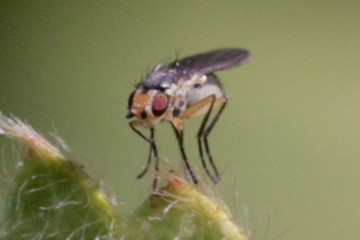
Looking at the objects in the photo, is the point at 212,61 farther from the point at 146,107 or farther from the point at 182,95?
the point at 146,107

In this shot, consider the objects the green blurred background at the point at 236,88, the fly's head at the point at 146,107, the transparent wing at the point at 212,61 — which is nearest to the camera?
the fly's head at the point at 146,107

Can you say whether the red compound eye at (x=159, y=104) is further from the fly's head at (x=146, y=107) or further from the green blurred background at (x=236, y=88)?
the green blurred background at (x=236, y=88)

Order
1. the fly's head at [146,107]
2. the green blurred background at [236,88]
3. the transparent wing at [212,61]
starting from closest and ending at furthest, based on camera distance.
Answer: the fly's head at [146,107] < the transparent wing at [212,61] < the green blurred background at [236,88]

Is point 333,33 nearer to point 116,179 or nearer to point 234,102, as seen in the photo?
point 234,102

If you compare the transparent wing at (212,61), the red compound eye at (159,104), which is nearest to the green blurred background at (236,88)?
the transparent wing at (212,61)

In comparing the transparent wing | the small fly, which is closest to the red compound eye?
the small fly

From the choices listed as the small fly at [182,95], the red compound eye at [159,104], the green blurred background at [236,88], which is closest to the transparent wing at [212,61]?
the small fly at [182,95]

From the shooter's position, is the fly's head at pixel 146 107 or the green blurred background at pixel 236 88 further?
the green blurred background at pixel 236 88

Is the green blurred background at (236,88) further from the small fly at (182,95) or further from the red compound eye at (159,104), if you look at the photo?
the red compound eye at (159,104)
